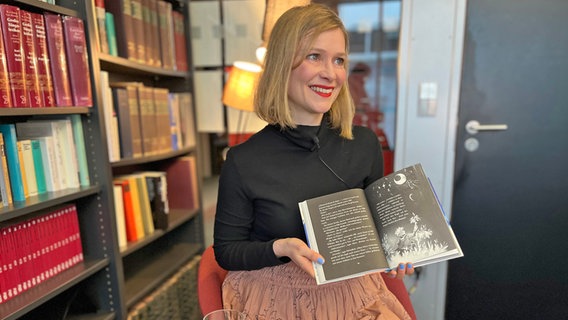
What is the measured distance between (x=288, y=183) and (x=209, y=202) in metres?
1.54

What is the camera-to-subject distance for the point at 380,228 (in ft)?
2.99

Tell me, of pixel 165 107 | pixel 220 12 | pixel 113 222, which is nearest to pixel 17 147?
pixel 113 222

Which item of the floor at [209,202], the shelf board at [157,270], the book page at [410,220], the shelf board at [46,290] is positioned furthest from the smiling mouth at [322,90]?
the floor at [209,202]

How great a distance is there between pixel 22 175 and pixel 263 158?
31.9 inches

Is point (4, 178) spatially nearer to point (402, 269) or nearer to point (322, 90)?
point (322, 90)

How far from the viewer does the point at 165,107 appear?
1820 mm

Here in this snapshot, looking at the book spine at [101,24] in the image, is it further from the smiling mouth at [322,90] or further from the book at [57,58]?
the smiling mouth at [322,90]

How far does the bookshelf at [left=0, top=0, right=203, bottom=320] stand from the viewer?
1180mm

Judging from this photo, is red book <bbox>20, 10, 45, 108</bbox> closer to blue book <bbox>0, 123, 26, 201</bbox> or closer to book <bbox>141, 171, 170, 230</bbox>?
blue book <bbox>0, 123, 26, 201</bbox>

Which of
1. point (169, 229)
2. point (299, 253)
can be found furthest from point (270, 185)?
point (169, 229)

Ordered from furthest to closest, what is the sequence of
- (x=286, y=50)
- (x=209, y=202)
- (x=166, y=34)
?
(x=209, y=202) < (x=166, y=34) < (x=286, y=50)

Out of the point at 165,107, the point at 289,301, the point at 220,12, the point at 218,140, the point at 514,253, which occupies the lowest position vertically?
the point at 514,253

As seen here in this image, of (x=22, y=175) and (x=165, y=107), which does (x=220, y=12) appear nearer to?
(x=165, y=107)

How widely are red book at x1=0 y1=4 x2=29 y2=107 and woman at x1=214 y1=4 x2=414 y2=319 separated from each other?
69 cm
